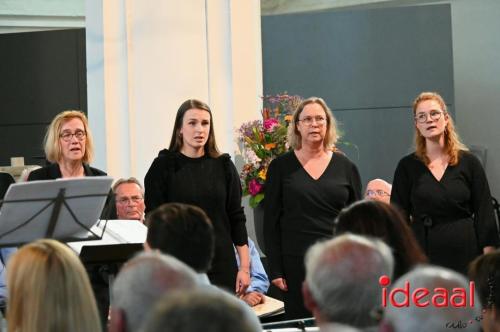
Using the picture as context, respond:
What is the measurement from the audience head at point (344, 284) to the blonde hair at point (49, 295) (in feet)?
1.72

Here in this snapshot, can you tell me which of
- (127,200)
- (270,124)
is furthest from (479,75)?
(127,200)

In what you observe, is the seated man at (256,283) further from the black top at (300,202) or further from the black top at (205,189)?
the black top at (205,189)

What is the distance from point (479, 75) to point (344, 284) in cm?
743

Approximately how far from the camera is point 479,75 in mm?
9250

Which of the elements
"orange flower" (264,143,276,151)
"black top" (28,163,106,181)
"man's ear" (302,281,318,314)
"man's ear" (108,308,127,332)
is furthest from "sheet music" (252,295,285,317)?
"man's ear" (108,308,127,332)

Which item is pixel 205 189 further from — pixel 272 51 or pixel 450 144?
pixel 272 51

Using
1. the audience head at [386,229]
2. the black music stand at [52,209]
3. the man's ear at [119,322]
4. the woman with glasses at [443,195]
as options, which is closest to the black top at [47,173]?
the black music stand at [52,209]

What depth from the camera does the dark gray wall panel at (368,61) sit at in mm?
7977

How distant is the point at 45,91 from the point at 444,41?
3569mm

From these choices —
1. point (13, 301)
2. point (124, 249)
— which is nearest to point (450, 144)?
point (124, 249)

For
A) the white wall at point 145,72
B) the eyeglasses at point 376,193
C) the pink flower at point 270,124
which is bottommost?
the eyeglasses at point 376,193

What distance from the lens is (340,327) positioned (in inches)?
84.4

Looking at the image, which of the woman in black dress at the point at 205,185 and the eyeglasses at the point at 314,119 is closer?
the woman in black dress at the point at 205,185

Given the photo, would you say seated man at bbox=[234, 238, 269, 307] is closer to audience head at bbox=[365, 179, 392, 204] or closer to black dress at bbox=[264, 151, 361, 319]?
black dress at bbox=[264, 151, 361, 319]
